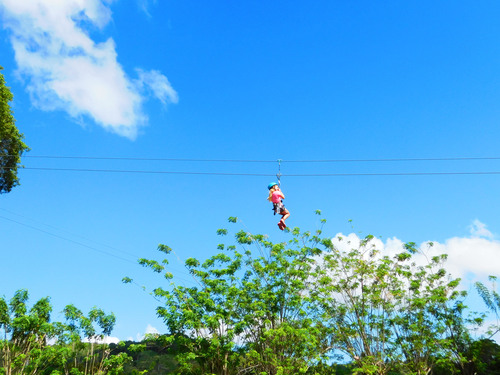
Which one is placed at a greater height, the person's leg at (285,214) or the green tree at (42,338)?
the person's leg at (285,214)

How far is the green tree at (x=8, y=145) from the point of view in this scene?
17297 mm

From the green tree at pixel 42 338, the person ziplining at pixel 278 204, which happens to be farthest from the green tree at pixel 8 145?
the person ziplining at pixel 278 204

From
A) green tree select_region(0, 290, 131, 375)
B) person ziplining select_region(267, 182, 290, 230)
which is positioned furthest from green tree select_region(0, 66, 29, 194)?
person ziplining select_region(267, 182, 290, 230)

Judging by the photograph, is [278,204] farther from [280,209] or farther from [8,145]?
[8,145]

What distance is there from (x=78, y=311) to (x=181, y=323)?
4462mm

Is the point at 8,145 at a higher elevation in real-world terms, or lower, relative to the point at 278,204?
higher

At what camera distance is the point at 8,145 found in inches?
722

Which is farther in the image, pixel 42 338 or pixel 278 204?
pixel 42 338

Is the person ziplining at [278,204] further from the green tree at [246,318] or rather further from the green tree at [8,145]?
the green tree at [8,145]

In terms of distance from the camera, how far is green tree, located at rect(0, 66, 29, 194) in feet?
56.7

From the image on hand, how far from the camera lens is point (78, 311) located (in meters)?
16.0

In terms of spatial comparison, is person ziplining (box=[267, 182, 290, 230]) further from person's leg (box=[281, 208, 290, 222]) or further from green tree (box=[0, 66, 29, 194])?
green tree (box=[0, 66, 29, 194])

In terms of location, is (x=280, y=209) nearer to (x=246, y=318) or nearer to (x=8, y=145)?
(x=246, y=318)

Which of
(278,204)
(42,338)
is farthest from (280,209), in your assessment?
(42,338)
